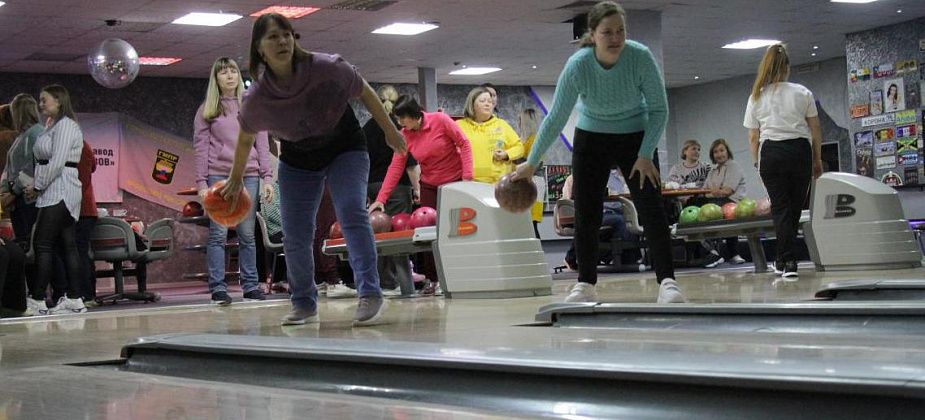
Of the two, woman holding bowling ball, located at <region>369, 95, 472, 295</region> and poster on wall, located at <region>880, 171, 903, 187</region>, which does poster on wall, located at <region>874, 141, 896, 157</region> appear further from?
woman holding bowling ball, located at <region>369, 95, 472, 295</region>

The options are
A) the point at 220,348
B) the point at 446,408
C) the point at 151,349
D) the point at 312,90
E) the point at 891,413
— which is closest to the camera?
the point at 891,413

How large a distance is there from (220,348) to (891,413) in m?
1.75

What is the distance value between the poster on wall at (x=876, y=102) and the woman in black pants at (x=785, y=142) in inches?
306

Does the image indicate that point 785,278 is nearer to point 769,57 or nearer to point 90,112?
point 769,57

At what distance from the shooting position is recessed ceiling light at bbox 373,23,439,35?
1248 centimetres

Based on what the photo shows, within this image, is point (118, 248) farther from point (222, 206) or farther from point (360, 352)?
point (360, 352)

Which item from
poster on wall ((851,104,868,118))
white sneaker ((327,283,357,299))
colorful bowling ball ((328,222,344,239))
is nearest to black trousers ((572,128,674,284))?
colorful bowling ball ((328,222,344,239))

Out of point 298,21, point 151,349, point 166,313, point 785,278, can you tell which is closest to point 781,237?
point 785,278

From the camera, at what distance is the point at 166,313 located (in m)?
5.85

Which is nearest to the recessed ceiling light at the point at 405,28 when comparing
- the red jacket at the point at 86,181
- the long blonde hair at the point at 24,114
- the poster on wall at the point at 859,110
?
the poster on wall at the point at 859,110

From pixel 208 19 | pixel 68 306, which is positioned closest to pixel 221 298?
pixel 68 306

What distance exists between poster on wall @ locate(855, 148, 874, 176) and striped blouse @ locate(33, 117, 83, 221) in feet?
32.9

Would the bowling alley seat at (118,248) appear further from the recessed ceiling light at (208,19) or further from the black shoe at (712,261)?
the black shoe at (712,261)

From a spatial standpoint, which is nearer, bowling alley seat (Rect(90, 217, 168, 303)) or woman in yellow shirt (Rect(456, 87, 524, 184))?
woman in yellow shirt (Rect(456, 87, 524, 184))
